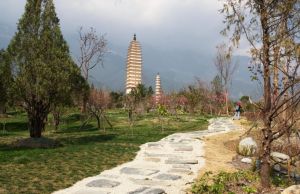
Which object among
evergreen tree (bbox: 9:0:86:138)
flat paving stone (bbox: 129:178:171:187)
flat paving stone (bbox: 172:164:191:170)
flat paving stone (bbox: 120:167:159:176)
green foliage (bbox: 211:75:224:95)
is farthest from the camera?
green foliage (bbox: 211:75:224:95)

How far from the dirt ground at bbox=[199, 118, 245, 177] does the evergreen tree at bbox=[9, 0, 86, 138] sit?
6.29 m

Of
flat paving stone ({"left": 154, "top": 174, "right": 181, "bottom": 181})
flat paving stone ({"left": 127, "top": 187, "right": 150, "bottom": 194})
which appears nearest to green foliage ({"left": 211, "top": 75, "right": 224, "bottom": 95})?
flat paving stone ({"left": 154, "top": 174, "right": 181, "bottom": 181})

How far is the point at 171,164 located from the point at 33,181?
4.59 metres

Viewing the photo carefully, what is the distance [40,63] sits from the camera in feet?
54.1

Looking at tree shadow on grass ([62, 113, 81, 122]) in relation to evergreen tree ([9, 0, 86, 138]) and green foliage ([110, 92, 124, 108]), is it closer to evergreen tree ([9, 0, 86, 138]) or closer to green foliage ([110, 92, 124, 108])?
evergreen tree ([9, 0, 86, 138])

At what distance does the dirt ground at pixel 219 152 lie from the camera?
41.2 ft

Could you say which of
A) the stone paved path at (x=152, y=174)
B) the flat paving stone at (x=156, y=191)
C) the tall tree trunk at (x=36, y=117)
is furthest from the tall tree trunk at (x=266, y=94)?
the tall tree trunk at (x=36, y=117)

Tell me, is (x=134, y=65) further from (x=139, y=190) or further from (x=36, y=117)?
(x=139, y=190)

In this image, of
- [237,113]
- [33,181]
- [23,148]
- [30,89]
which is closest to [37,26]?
[30,89]

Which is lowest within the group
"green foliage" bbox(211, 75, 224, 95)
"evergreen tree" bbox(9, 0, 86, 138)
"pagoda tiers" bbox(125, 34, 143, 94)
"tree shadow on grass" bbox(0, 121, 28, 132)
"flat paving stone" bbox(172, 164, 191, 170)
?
"flat paving stone" bbox(172, 164, 191, 170)

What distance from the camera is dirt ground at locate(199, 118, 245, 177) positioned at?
12570 millimetres

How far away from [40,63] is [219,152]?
7819 millimetres

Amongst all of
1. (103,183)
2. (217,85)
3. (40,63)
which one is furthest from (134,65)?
(103,183)

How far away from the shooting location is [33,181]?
382 inches
